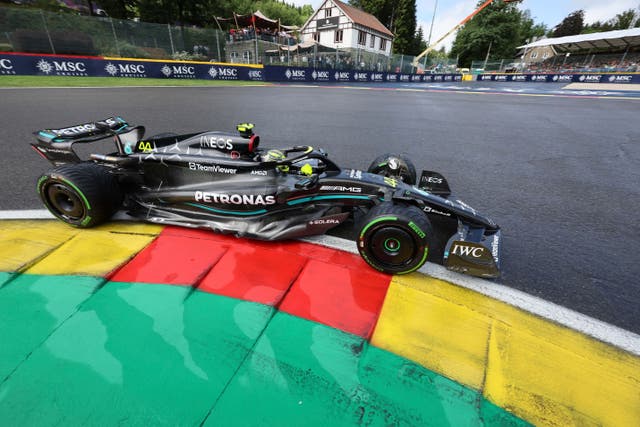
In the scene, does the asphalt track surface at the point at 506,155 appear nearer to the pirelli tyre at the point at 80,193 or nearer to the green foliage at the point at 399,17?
the pirelli tyre at the point at 80,193

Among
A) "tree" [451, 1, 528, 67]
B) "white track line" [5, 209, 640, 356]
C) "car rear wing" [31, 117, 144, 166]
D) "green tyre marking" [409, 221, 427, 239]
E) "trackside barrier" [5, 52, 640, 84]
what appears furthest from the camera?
"tree" [451, 1, 528, 67]

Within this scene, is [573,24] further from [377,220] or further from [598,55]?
[377,220]

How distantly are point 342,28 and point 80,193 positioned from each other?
5021 centimetres

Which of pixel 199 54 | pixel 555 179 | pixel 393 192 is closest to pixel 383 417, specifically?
pixel 393 192

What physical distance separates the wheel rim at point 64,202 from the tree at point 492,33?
6765cm

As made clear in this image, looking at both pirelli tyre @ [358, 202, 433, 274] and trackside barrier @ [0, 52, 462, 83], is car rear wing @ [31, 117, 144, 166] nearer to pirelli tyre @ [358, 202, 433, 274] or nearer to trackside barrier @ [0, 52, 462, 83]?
pirelli tyre @ [358, 202, 433, 274]

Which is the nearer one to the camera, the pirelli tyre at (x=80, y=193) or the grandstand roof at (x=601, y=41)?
the pirelli tyre at (x=80, y=193)

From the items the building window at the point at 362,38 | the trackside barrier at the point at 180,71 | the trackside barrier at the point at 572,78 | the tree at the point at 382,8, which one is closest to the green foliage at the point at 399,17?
the tree at the point at 382,8

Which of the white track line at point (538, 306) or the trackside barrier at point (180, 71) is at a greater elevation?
the trackside barrier at point (180, 71)

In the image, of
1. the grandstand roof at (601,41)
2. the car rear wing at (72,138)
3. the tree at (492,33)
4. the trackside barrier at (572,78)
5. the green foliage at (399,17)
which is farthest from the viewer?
the green foliage at (399,17)

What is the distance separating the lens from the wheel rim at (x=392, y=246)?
2.66 m

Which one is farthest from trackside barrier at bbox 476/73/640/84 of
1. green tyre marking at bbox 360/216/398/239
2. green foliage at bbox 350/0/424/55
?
green tyre marking at bbox 360/216/398/239

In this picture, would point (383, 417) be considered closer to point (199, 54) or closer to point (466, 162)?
point (466, 162)

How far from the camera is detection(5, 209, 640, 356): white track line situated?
222 centimetres
